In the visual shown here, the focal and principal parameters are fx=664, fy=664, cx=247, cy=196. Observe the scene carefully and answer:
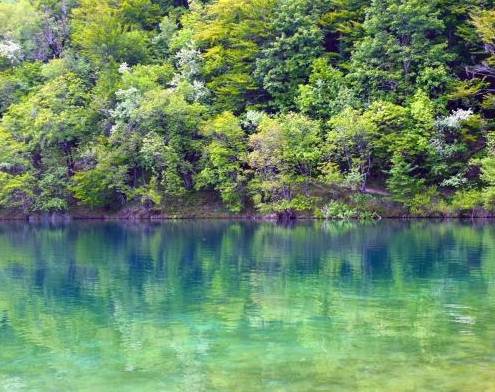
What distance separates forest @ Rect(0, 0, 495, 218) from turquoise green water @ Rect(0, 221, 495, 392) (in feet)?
55.9

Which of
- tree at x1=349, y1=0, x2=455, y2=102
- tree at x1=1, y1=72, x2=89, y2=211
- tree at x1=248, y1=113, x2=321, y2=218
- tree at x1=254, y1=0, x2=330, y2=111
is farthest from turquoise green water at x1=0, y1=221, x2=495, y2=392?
tree at x1=254, y1=0, x2=330, y2=111

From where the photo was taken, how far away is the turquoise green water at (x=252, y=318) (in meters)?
9.31

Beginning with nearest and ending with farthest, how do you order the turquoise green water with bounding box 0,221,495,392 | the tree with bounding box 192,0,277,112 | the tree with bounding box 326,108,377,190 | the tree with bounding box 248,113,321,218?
the turquoise green water with bounding box 0,221,495,392 → the tree with bounding box 326,108,377,190 → the tree with bounding box 248,113,321,218 → the tree with bounding box 192,0,277,112

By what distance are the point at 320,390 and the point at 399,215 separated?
36070 mm

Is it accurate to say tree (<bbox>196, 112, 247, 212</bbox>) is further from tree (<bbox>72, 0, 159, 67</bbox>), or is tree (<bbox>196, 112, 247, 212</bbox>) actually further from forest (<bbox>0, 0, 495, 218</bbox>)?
tree (<bbox>72, 0, 159, 67</bbox>)

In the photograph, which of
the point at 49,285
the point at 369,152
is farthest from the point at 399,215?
the point at 49,285

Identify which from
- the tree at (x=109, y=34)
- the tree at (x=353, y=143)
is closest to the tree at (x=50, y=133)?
the tree at (x=109, y=34)

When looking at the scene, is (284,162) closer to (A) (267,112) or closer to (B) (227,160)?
(B) (227,160)

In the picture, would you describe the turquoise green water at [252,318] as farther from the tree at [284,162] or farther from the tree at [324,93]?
the tree at [324,93]

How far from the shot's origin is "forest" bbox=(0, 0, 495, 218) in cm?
4356

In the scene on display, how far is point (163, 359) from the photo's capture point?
10336 mm

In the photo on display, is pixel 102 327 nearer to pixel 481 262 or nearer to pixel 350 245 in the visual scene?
pixel 481 262

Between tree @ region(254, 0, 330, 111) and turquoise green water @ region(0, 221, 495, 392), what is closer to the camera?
turquoise green water @ region(0, 221, 495, 392)

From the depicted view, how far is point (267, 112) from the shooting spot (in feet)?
170
